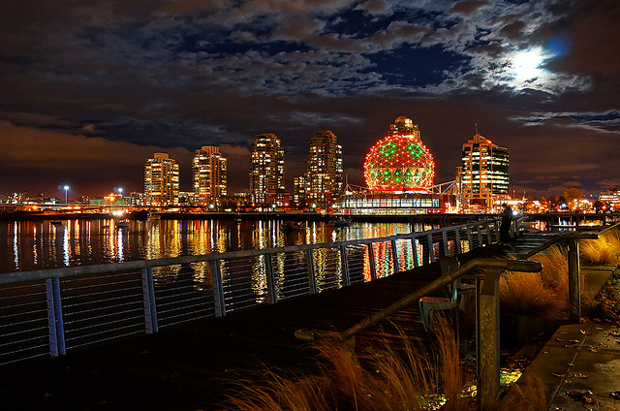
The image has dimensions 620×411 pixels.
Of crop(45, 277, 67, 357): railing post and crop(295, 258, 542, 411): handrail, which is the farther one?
crop(45, 277, 67, 357): railing post

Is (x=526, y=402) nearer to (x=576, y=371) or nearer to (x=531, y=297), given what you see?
(x=576, y=371)

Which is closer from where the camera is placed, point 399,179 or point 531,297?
point 531,297

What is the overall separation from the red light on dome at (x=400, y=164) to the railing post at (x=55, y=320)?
154 metres

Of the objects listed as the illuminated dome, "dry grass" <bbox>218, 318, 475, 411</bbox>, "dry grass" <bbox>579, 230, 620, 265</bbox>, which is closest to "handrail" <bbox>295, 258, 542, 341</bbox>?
"dry grass" <bbox>218, 318, 475, 411</bbox>

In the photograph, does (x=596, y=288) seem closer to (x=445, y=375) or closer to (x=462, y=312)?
(x=462, y=312)

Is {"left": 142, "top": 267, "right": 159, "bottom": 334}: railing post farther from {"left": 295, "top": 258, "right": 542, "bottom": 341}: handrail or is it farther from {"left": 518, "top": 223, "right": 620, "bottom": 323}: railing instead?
{"left": 518, "top": 223, "right": 620, "bottom": 323}: railing

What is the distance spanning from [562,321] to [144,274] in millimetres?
6628

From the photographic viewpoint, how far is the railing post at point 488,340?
3537mm

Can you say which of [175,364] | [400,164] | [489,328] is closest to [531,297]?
[489,328]

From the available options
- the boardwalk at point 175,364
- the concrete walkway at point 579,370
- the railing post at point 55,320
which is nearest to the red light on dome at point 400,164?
the boardwalk at point 175,364

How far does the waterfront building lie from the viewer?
157625 mm

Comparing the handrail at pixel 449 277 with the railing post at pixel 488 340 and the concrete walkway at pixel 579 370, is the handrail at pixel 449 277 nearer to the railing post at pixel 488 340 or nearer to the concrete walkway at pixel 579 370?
the railing post at pixel 488 340

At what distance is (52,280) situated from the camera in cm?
681

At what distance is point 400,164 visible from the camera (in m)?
158
